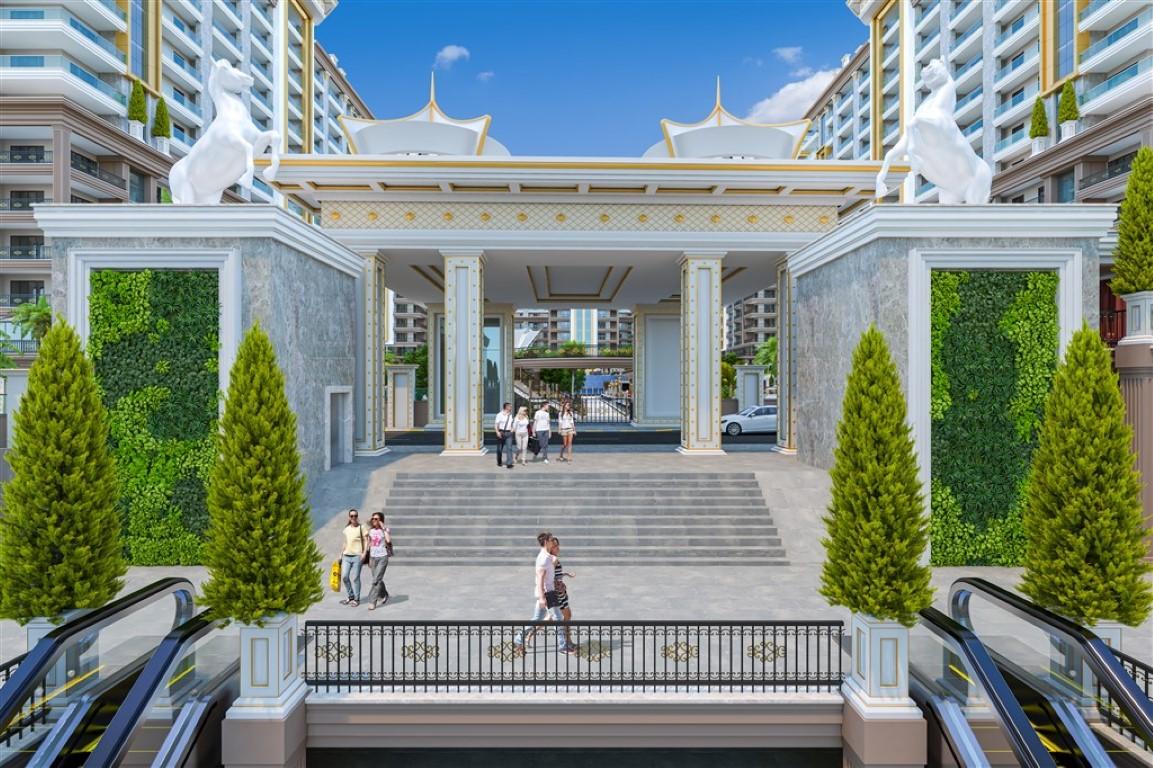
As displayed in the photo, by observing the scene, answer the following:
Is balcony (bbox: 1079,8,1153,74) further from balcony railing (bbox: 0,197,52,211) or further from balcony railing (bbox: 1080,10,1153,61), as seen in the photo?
balcony railing (bbox: 0,197,52,211)

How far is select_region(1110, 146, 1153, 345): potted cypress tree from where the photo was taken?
12.9 meters

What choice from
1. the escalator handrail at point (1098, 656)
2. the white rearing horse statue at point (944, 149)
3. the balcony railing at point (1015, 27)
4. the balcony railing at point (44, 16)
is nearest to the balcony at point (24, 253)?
the balcony railing at point (44, 16)

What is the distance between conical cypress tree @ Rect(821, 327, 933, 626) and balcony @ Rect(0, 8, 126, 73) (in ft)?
152

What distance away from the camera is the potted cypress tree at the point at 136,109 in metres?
40.5

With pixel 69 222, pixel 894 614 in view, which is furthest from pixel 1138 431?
pixel 69 222

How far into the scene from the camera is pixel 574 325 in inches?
5536

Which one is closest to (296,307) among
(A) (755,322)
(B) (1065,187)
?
(B) (1065,187)

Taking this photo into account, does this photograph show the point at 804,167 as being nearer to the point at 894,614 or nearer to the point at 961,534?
the point at 961,534

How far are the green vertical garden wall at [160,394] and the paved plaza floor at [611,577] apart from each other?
3.12 ft

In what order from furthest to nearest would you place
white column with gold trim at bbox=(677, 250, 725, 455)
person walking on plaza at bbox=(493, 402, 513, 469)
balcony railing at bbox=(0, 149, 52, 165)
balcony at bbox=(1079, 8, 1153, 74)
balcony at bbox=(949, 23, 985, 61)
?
Answer: balcony at bbox=(949, 23, 985, 61) < balcony railing at bbox=(0, 149, 52, 165) < balcony at bbox=(1079, 8, 1153, 74) < white column with gold trim at bbox=(677, 250, 725, 455) < person walking on plaza at bbox=(493, 402, 513, 469)

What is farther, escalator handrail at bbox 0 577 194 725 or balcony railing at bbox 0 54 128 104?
balcony railing at bbox 0 54 128 104

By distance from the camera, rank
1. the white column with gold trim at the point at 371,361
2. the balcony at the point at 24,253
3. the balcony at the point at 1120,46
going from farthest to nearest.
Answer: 1. the balcony at the point at 24,253
2. the balcony at the point at 1120,46
3. the white column with gold trim at the point at 371,361

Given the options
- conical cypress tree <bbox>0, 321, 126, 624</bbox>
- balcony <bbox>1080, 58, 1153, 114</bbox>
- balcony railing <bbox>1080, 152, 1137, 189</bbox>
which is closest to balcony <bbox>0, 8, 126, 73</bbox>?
conical cypress tree <bbox>0, 321, 126, 624</bbox>

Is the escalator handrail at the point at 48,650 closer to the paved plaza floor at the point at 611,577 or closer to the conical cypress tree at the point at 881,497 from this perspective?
the paved plaza floor at the point at 611,577
